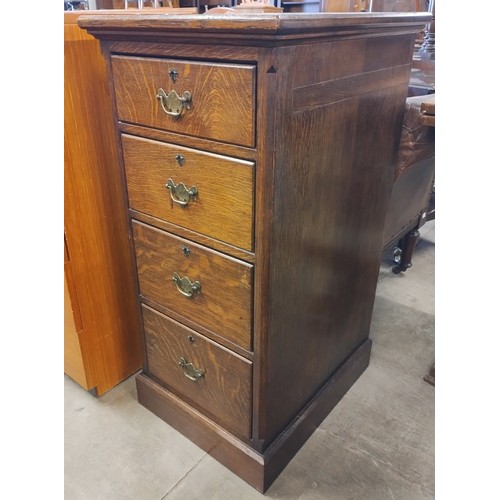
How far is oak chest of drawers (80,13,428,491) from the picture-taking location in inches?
28.6

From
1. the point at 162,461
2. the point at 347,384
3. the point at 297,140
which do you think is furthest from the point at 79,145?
the point at 347,384

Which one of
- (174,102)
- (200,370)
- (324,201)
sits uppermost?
(174,102)

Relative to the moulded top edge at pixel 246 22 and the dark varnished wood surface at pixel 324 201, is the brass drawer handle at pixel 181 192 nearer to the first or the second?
the dark varnished wood surface at pixel 324 201

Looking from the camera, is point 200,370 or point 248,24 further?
point 200,370

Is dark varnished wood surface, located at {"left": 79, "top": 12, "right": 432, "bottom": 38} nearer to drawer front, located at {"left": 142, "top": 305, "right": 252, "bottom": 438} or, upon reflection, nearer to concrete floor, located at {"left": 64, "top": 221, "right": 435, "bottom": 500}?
drawer front, located at {"left": 142, "top": 305, "right": 252, "bottom": 438}

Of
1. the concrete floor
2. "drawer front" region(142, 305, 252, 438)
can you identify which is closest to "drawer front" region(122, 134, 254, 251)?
"drawer front" region(142, 305, 252, 438)

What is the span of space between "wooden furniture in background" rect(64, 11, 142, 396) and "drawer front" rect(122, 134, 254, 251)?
5.5 inches

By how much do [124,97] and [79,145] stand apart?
0.19 m

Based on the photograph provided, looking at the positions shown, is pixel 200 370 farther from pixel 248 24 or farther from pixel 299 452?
pixel 248 24

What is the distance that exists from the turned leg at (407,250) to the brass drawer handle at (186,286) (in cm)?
122

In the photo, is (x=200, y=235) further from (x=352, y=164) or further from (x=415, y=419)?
(x=415, y=419)

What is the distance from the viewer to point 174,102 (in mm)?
808

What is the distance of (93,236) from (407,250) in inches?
52.3

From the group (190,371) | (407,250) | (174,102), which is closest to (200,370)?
(190,371)
